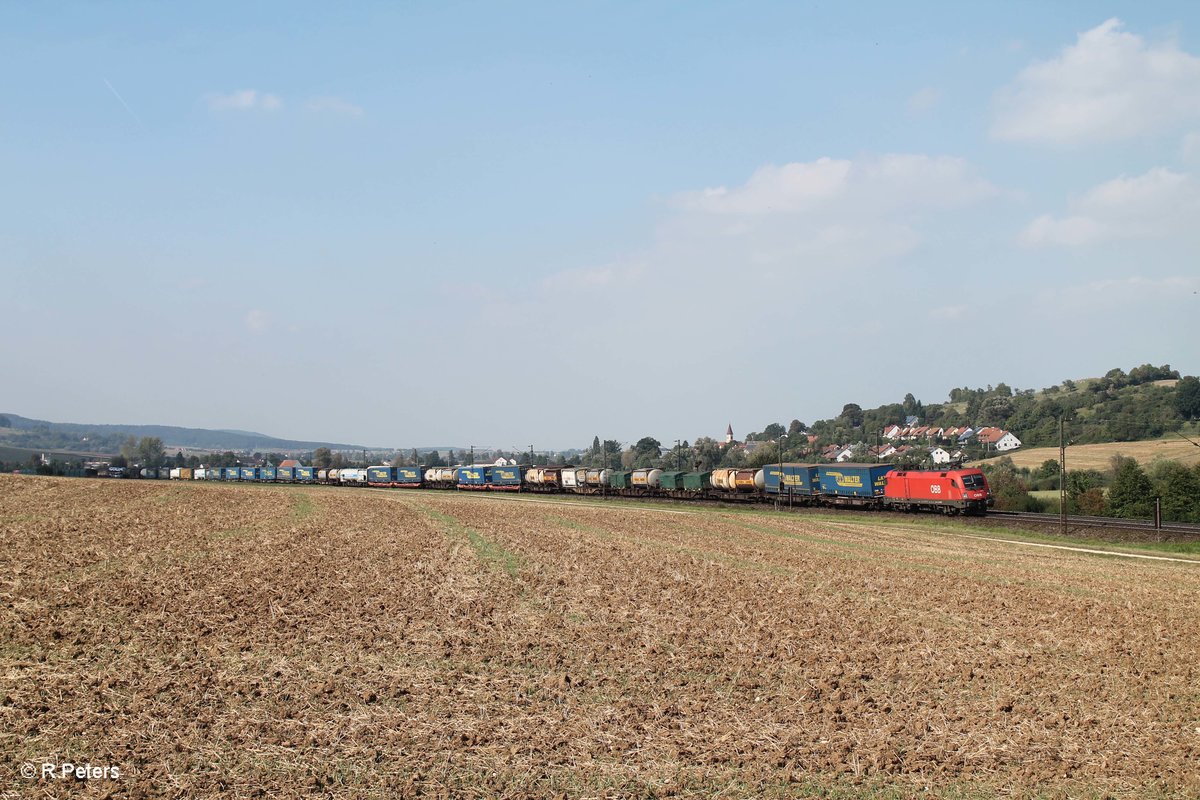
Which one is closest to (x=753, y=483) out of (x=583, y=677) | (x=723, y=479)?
(x=723, y=479)

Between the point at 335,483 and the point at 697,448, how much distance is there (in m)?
80.1

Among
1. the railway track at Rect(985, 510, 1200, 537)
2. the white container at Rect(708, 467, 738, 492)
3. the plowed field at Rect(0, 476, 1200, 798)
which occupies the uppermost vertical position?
the white container at Rect(708, 467, 738, 492)

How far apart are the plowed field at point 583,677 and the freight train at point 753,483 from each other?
104 ft

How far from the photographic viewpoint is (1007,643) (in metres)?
18.1

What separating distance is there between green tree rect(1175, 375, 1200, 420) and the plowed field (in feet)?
441

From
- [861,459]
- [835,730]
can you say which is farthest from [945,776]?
[861,459]

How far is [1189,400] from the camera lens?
458 feet

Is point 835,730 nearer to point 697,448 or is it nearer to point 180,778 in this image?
point 180,778

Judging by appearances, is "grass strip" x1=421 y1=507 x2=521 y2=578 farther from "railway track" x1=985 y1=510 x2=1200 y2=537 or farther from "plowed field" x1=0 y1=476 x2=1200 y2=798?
"railway track" x1=985 y1=510 x2=1200 y2=537

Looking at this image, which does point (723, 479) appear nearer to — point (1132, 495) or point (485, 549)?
point (1132, 495)

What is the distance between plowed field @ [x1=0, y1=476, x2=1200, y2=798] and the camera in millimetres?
10375

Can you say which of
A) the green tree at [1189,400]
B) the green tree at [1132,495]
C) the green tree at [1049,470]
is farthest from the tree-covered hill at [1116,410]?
the green tree at [1132,495]

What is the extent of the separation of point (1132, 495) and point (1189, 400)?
95.4 meters

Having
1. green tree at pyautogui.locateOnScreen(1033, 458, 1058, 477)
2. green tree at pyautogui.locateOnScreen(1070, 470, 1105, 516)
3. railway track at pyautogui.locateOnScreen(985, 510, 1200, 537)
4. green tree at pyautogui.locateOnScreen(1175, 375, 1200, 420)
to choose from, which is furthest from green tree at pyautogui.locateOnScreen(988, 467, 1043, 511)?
green tree at pyautogui.locateOnScreen(1175, 375, 1200, 420)
